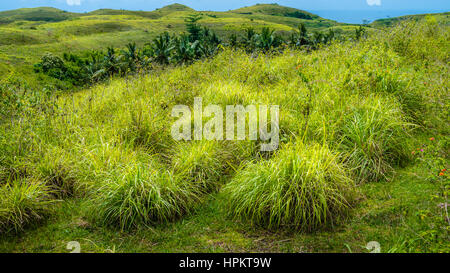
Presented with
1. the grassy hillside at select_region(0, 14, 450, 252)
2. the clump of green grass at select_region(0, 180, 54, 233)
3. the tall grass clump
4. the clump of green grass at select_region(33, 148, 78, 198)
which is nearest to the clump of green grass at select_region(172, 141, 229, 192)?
the grassy hillside at select_region(0, 14, 450, 252)

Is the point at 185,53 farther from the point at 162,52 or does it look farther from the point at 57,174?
the point at 57,174

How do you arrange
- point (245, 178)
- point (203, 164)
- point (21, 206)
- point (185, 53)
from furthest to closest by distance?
point (185, 53) → point (203, 164) → point (245, 178) → point (21, 206)

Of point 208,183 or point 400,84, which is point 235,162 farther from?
point 400,84

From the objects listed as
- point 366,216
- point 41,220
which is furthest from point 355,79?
point 41,220

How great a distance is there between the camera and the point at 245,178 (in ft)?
13.4

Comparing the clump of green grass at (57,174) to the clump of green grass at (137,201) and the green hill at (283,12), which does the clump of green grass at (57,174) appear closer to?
the clump of green grass at (137,201)

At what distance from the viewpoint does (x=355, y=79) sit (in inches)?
253

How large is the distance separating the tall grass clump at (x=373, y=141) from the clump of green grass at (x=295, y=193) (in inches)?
27.8

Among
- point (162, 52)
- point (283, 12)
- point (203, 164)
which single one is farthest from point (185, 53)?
point (283, 12)

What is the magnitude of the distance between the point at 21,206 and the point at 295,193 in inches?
133

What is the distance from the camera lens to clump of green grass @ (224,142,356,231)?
3.63m

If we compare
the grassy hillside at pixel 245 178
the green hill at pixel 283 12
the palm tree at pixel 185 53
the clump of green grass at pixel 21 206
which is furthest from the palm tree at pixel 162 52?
the green hill at pixel 283 12

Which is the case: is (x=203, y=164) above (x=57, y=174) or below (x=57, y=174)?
above

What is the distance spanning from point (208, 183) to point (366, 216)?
2186 mm
